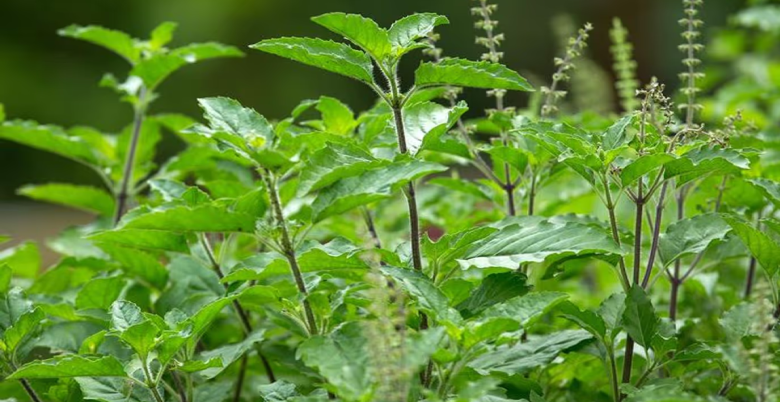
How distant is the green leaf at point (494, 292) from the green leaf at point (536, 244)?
58mm

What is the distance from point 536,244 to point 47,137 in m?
1.17

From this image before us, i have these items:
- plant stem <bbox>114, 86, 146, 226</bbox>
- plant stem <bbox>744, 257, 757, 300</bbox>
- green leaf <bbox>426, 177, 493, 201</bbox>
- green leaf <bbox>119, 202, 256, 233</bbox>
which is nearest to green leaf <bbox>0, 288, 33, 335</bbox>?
green leaf <bbox>119, 202, 256, 233</bbox>

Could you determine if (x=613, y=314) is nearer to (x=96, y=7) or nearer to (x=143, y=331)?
(x=143, y=331)

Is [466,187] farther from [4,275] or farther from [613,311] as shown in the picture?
[4,275]

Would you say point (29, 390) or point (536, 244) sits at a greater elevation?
point (536, 244)

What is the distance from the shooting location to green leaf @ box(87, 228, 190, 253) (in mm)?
1333

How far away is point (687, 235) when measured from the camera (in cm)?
142

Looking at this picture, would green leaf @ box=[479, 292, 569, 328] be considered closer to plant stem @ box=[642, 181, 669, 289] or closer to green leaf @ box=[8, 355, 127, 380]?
plant stem @ box=[642, 181, 669, 289]

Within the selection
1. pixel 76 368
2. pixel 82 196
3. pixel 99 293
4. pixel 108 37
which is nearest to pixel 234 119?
pixel 76 368

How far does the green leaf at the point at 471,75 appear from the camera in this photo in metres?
1.24

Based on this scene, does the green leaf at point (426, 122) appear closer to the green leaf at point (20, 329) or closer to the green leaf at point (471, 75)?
the green leaf at point (471, 75)

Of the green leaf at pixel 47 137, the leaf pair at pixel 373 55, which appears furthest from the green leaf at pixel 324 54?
the green leaf at pixel 47 137

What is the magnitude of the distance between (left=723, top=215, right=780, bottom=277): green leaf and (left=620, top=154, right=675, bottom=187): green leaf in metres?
0.16

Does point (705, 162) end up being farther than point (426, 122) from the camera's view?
No
